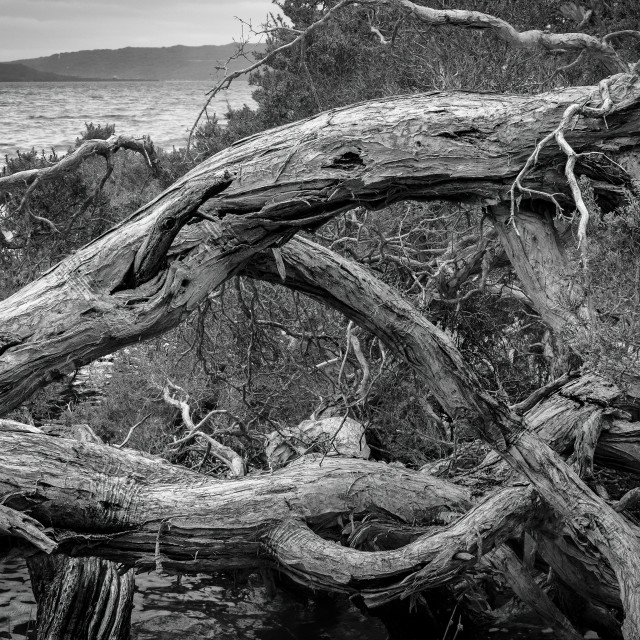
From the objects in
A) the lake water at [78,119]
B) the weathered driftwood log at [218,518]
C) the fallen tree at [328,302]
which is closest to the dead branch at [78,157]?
the fallen tree at [328,302]

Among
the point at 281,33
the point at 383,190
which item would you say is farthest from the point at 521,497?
the point at 281,33

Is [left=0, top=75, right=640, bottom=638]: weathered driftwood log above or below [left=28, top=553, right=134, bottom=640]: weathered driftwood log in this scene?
above

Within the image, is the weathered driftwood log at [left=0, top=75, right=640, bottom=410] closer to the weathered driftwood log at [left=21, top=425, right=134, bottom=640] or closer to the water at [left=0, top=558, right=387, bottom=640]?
the weathered driftwood log at [left=21, top=425, right=134, bottom=640]

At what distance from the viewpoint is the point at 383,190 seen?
4234mm

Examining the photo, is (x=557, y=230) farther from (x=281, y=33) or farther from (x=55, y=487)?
(x=281, y=33)

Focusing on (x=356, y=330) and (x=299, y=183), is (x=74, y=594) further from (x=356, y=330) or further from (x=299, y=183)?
(x=356, y=330)

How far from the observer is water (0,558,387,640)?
23.4 ft

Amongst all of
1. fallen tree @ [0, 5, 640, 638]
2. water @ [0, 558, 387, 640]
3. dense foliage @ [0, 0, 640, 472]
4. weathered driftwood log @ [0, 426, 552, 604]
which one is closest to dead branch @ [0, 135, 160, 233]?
dense foliage @ [0, 0, 640, 472]

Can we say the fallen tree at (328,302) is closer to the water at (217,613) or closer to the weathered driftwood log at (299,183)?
the weathered driftwood log at (299,183)

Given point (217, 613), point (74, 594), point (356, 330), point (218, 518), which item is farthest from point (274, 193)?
point (217, 613)

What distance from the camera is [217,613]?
752 centimetres

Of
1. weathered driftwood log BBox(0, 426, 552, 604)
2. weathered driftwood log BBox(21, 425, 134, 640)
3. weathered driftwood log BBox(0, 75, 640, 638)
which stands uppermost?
weathered driftwood log BBox(0, 75, 640, 638)

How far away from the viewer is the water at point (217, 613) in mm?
7141

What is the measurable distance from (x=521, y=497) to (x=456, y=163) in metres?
1.99
